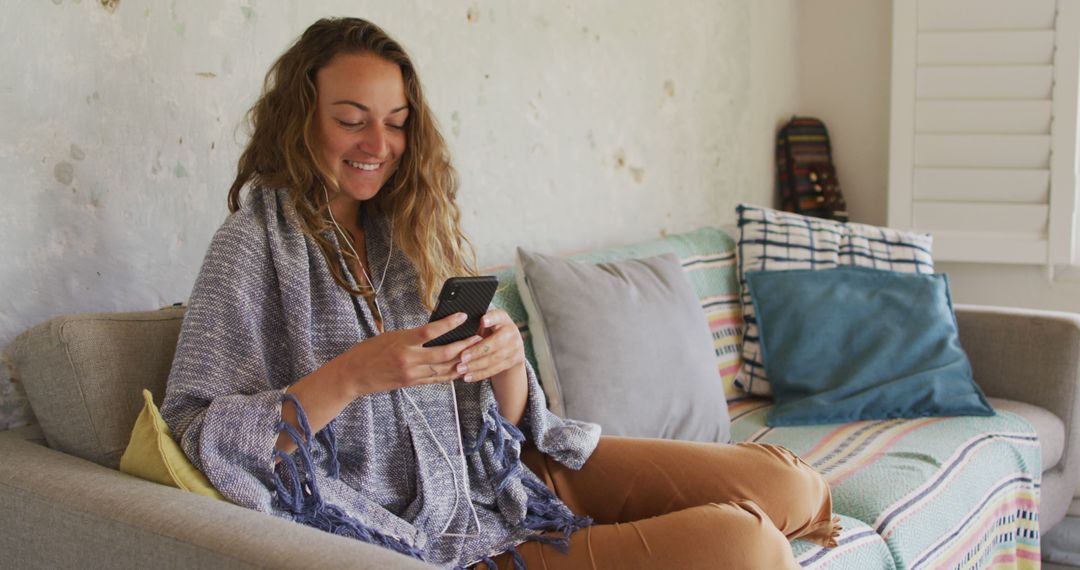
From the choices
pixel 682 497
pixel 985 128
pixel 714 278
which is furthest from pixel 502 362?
pixel 985 128

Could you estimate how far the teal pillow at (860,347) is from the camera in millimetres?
2395

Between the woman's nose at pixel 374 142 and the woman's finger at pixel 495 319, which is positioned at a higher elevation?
the woman's nose at pixel 374 142

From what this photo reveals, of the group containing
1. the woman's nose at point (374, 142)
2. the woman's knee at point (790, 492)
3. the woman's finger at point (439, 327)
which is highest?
the woman's nose at point (374, 142)

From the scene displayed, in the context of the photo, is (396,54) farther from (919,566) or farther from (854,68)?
(854,68)

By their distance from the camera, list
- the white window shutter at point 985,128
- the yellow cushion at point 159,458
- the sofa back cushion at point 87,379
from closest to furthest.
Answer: the yellow cushion at point 159,458, the sofa back cushion at point 87,379, the white window shutter at point 985,128

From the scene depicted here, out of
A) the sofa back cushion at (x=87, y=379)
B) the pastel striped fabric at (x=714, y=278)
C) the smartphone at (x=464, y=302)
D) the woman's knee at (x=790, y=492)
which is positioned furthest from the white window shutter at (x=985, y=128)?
the sofa back cushion at (x=87, y=379)

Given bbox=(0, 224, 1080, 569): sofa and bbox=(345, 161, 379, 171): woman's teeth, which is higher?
bbox=(345, 161, 379, 171): woman's teeth

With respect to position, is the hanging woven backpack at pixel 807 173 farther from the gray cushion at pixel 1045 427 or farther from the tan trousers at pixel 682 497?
the tan trousers at pixel 682 497

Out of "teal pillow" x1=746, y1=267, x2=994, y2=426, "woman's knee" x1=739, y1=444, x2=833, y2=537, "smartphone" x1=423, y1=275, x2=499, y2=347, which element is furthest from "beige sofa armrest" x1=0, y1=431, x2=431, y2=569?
"teal pillow" x1=746, y1=267, x2=994, y2=426

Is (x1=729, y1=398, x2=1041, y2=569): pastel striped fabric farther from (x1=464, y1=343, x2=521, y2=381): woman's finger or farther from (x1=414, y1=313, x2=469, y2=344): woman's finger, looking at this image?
(x1=414, y1=313, x2=469, y2=344): woman's finger

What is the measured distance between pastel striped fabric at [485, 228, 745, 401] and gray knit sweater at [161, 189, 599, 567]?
0.84 metres

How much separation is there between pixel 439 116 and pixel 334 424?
99 centimetres

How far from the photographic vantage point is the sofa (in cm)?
119

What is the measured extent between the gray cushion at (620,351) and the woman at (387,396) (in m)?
0.32
